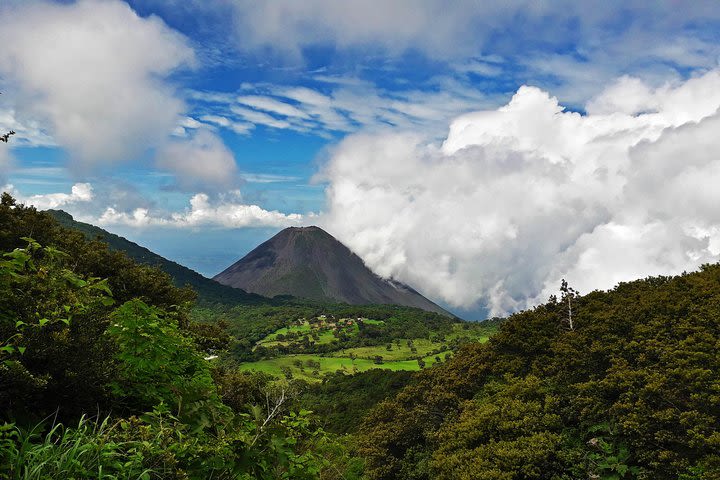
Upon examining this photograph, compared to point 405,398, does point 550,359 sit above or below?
above

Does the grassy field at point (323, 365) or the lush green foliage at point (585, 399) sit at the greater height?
the lush green foliage at point (585, 399)

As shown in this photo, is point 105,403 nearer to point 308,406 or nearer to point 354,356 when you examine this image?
point 308,406

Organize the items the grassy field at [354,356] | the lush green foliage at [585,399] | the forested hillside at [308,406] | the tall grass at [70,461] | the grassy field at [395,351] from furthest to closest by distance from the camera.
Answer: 1. the grassy field at [395,351]
2. the grassy field at [354,356]
3. the lush green foliage at [585,399]
4. the forested hillside at [308,406]
5. the tall grass at [70,461]

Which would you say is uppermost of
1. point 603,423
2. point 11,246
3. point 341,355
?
point 11,246

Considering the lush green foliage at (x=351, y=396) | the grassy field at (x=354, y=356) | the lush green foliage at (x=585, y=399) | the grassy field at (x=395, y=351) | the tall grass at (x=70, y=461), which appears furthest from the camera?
the grassy field at (x=395, y=351)

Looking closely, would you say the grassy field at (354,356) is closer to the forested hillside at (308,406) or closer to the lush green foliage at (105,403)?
the forested hillside at (308,406)

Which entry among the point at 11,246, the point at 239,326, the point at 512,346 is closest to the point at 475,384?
the point at 512,346

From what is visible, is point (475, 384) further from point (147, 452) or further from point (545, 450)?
point (147, 452)

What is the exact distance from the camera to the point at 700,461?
39.5 feet

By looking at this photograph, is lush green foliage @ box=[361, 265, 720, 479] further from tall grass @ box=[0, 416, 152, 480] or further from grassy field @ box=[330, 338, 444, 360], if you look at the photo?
grassy field @ box=[330, 338, 444, 360]

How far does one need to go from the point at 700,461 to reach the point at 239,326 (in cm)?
18363

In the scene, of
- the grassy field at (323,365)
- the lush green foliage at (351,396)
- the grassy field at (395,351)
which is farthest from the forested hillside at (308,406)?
the grassy field at (395,351)

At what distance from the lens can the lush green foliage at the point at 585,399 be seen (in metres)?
13.6

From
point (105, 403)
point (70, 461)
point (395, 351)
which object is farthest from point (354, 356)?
point (70, 461)
